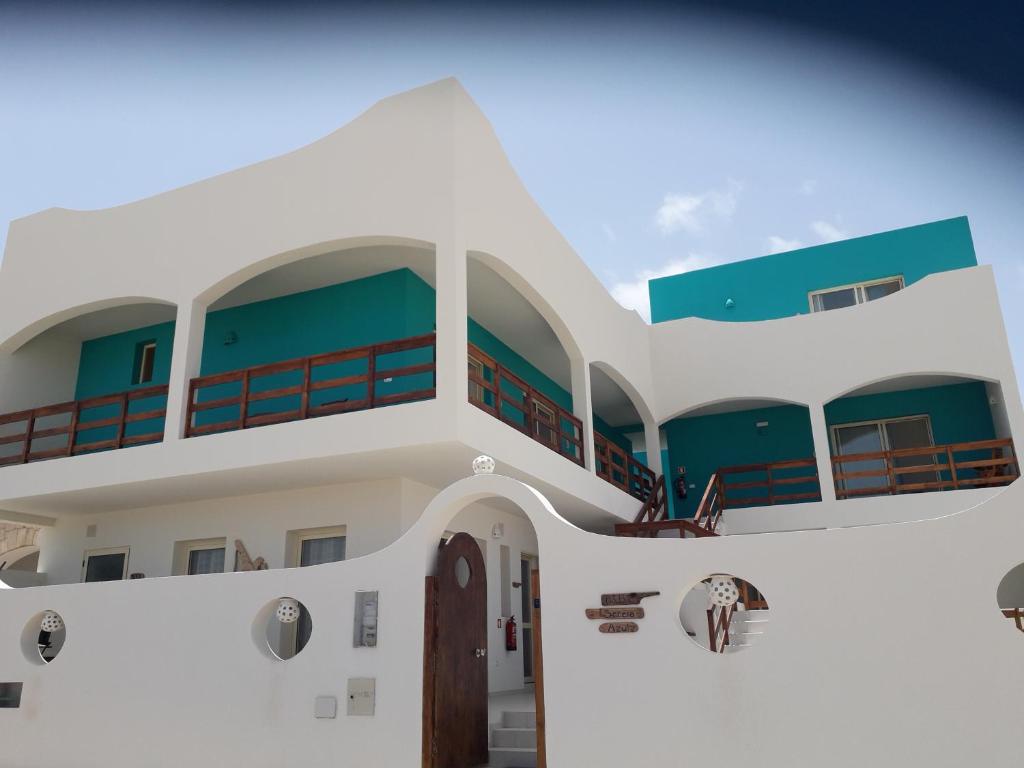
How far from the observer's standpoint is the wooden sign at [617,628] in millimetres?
6812

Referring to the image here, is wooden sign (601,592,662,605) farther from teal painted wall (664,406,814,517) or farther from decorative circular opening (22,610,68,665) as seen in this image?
teal painted wall (664,406,814,517)

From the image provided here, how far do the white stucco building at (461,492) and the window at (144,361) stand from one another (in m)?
0.04

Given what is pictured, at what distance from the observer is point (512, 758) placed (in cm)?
838

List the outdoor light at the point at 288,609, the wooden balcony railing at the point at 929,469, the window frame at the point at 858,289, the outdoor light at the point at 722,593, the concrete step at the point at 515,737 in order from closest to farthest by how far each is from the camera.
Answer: the outdoor light at the point at 722,593, the outdoor light at the point at 288,609, the concrete step at the point at 515,737, the wooden balcony railing at the point at 929,469, the window frame at the point at 858,289

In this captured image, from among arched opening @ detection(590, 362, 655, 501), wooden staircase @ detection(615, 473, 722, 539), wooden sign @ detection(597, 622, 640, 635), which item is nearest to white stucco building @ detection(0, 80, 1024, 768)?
wooden sign @ detection(597, 622, 640, 635)

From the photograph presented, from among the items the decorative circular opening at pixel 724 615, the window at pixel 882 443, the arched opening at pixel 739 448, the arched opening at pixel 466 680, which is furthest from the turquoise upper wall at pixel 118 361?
the window at pixel 882 443

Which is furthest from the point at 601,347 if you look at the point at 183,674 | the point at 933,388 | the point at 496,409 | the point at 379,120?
the point at 183,674

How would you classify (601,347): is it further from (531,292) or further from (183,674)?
(183,674)

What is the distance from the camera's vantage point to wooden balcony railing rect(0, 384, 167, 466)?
450 inches

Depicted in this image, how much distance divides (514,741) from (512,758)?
0.34 meters

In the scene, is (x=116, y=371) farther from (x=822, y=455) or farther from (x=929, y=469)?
(x=929, y=469)

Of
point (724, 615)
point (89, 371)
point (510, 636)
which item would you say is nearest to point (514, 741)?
point (724, 615)

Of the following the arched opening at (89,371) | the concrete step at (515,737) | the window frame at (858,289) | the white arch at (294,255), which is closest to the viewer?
the concrete step at (515,737)

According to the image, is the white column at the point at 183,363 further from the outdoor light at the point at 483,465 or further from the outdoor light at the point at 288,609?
the outdoor light at the point at 483,465
